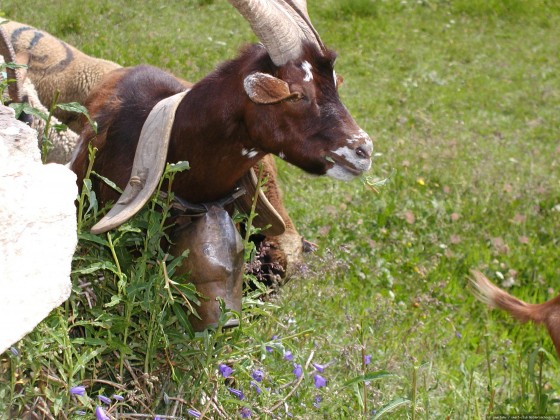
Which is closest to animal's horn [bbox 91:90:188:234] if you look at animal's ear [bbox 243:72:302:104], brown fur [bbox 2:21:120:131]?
animal's ear [bbox 243:72:302:104]

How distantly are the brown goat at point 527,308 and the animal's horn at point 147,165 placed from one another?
187 cm

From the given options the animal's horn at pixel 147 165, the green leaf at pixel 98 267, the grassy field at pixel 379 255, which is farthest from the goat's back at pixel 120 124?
the green leaf at pixel 98 267

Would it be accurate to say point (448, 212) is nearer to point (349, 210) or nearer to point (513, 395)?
point (349, 210)

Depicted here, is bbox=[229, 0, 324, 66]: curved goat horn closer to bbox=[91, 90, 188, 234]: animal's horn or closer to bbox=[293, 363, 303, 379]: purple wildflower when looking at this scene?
bbox=[91, 90, 188, 234]: animal's horn

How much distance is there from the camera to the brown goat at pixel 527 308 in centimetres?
412

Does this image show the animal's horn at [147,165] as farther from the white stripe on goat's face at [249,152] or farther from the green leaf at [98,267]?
the white stripe on goat's face at [249,152]

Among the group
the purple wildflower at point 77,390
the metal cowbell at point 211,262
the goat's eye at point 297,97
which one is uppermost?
the goat's eye at point 297,97

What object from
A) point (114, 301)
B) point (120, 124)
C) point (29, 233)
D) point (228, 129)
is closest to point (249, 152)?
point (228, 129)

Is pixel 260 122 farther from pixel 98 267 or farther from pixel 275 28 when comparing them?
pixel 98 267

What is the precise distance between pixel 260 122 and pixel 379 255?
3145 millimetres

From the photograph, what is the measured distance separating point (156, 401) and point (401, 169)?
15.7 ft

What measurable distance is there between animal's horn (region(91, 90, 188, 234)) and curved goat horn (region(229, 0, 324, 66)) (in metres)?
0.50

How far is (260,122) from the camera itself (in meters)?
3.13

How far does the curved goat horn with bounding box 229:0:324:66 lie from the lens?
3.06m
